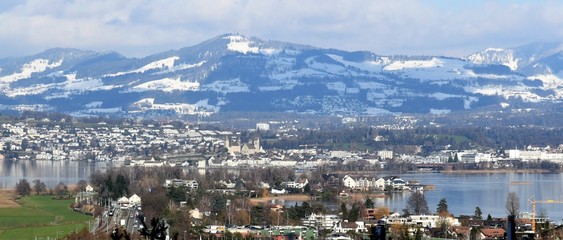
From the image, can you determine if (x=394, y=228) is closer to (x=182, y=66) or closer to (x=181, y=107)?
(x=181, y=107)

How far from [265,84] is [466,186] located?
62.3 m

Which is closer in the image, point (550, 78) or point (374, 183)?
point (374, 183)

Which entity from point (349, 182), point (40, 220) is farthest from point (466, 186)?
point (40, 220)

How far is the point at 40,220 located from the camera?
64.3 feet

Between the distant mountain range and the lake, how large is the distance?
42.5 metres

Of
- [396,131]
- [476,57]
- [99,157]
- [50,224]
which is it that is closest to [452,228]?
[50,224]

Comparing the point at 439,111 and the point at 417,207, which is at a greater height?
the point at 439,111

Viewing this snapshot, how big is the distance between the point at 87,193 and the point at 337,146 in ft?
90.4

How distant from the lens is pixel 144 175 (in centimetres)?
3203

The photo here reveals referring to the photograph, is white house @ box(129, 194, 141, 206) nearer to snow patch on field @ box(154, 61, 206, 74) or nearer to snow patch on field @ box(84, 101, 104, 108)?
snow patch on field @ box(84, 101, 104, 108)

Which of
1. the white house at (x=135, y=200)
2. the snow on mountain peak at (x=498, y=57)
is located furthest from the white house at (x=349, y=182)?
the snow on mountain peak at (x=498, y=57)

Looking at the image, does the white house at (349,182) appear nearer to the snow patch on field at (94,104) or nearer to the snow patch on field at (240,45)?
the snow patch on field at (94,104)

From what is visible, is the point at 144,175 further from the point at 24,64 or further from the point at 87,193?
the point at 24,64

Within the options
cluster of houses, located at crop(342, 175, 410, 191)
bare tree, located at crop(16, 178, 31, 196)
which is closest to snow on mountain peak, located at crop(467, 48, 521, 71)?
cluster of houses, located at crop(342, 175, 410, 191)
